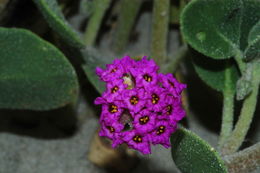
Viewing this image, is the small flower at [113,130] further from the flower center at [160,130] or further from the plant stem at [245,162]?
the plant stem at [245,162]

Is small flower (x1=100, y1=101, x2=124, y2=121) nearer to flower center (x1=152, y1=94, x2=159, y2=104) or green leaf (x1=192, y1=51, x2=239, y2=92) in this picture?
flower center (x1=152, y1=94, x2=159, y2=104)

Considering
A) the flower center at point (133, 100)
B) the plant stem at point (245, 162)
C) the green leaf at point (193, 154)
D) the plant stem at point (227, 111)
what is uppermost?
the flower center at point (133, 100)

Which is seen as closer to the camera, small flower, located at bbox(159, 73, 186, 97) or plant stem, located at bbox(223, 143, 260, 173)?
small flower, located at bbox(159, 73, 186, 97)

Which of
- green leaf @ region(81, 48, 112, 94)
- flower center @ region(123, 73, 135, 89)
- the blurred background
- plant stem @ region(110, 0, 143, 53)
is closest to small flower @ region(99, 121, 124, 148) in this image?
flower center @ region(123, 73, 135, 89)

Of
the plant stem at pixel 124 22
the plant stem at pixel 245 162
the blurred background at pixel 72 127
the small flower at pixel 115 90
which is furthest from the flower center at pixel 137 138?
the plant stem at pixel 124 22

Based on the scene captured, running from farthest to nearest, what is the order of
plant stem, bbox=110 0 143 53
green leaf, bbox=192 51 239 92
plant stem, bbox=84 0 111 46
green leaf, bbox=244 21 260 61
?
1. plant stem, bbox=110 0 143 53
2. plant stem, bbox=84 0 111 46
3. green leaf, bbox=192 51 239 92
4. green leaf, bbox=244 21 260 61

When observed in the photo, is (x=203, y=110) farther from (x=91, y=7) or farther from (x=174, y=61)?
(x=91, y=7)

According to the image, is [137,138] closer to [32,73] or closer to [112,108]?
[112,108]

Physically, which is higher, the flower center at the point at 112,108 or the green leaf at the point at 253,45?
the green leaf at the point at 253,45

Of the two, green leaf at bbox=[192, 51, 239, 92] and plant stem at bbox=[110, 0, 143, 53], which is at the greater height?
green leaf at bbox=[192, 51, 239, 92]
